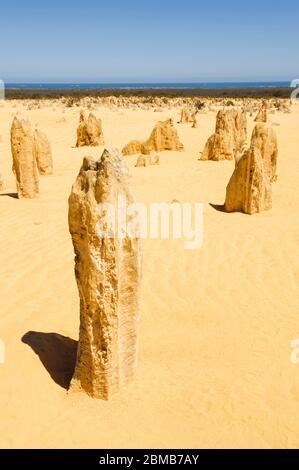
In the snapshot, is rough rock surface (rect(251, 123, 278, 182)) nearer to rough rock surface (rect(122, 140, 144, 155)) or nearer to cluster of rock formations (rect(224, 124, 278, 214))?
cluster of rock formations (rect(224, 124, 278, 214))

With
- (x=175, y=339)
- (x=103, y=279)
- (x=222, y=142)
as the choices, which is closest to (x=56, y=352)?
(x=175, y=339)

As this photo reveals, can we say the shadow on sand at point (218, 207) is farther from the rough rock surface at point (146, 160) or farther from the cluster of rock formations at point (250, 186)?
the rough rock surface at point (146, 160)

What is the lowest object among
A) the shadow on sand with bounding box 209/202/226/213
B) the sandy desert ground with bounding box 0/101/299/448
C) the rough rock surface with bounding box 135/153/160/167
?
the sandy desert ground with bounding box 0/101/299/448

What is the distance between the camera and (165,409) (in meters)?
3.57

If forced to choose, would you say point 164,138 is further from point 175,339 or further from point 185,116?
point 175,339

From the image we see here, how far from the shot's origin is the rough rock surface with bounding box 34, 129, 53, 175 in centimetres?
1248

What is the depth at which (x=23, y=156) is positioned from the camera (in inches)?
367

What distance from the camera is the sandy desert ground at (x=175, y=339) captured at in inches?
134

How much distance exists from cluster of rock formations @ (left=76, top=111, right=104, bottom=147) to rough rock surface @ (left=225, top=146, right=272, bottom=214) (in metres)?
10.0

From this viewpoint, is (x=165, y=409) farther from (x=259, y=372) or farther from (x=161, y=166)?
(x=161, y=166)

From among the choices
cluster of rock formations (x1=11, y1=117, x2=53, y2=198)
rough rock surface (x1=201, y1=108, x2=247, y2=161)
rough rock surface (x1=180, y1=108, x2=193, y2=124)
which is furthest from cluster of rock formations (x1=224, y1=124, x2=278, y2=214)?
rough rock surface (x1=180, y1=108, x2=193, y2=124)

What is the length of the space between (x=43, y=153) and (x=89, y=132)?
5493mm
